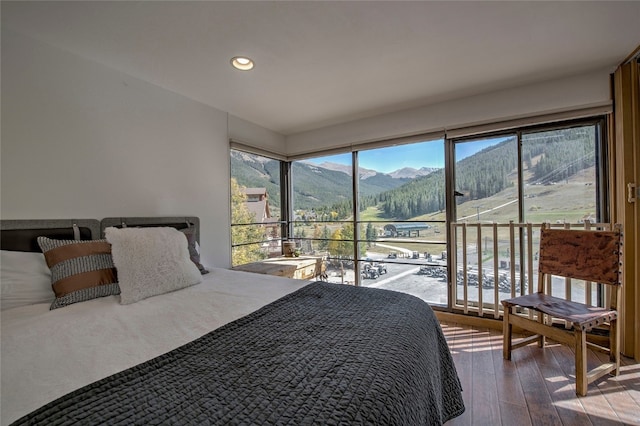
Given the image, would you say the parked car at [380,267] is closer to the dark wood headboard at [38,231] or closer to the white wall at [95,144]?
the white wall at [95,144]

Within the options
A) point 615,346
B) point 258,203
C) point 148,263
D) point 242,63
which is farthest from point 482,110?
point 148,263

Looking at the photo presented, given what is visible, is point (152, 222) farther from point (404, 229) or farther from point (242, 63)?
point (404, 229)

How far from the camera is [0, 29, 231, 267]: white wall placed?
63.0 inches

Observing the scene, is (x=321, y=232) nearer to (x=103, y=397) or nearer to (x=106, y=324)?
(x=106, y=324)

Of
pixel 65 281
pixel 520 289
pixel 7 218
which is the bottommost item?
pixel 520 289

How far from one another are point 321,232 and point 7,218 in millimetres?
2843

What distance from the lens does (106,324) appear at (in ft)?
3.87

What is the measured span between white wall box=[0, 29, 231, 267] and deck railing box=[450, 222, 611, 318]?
2491 mm


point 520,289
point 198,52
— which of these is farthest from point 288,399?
point 520,289

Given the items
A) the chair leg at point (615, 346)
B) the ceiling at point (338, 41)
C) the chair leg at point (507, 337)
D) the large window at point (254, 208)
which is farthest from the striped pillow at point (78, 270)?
the chair leg at point (615, 346)

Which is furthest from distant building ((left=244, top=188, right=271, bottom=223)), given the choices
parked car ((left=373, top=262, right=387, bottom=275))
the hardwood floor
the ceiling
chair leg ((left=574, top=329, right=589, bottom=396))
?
chair leg ((left=574, top=329, right=589, bottom=396))

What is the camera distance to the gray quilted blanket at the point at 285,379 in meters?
0.65

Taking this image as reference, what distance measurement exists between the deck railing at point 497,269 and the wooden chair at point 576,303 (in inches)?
7.7

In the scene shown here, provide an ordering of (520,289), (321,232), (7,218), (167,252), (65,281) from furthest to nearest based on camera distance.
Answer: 1. (321,232)
2. (520,289)
3. (167,252)
4. (7,218)
5. (65,281)
